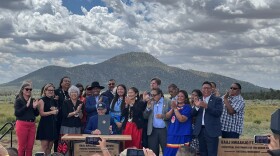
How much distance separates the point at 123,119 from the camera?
916 cm

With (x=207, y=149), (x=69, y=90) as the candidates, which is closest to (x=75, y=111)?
(x=69, y=90)

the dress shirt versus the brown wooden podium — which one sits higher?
the dress shirt

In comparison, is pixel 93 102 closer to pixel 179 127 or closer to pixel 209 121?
pixel 179 127

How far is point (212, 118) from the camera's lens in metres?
8.81

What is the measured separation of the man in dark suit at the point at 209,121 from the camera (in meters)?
8.70

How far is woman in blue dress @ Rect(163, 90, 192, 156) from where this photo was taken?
905cm

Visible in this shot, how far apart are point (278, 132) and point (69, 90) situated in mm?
6654

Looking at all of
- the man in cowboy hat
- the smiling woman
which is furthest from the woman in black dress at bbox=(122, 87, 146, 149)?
the smiling woman

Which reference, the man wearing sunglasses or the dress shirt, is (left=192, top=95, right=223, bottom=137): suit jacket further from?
the dress shirt

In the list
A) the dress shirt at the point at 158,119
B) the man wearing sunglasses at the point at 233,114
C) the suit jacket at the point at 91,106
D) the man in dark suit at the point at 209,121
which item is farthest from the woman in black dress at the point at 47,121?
the man wearing sunglasses at the point at 233,114

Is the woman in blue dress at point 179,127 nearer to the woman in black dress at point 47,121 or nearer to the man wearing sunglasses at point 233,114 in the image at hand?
the man wearing sunglasses at point 233,114

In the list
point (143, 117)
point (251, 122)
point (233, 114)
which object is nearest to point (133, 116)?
point (143, 117)

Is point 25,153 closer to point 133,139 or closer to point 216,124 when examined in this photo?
point 133,139

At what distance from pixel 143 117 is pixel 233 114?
192 centimetres
